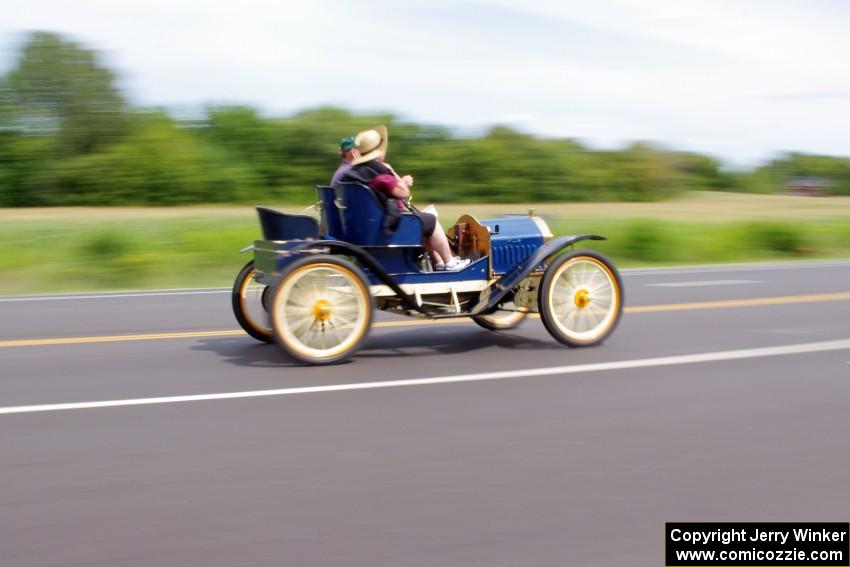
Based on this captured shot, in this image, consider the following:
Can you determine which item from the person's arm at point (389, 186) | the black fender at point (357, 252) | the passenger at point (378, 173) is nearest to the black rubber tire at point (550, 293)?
the black fender at point (357, 252)

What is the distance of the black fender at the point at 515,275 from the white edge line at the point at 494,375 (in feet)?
2.93

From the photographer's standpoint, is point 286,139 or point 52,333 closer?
point 52,333

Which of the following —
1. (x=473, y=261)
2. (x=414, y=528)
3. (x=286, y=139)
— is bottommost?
(x=414, y=528)

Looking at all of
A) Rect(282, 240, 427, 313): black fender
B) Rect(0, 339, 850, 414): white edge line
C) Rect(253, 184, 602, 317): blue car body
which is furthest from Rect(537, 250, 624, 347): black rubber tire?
Rect(282, 240, 427, 313): black fender

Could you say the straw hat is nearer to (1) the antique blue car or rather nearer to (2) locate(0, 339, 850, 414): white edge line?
(1) the antique blue car

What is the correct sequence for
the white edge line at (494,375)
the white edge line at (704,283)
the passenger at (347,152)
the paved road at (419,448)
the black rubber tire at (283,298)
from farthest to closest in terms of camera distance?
the white edge line at (704,283), the passenger at (347,152), the black rubber tire at (283,298), the white edge line at (494,375), the paved road at (419,448)

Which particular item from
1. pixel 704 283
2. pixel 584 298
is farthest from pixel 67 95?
pixel 584 298

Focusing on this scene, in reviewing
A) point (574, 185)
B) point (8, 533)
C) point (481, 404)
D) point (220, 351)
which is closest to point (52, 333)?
point (220, 351)

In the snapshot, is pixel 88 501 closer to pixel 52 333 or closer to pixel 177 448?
pixel 177 448

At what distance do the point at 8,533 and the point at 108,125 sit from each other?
35389 mm

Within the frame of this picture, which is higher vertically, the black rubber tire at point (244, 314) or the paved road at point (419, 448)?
the black rubber tire at point (244, 314)

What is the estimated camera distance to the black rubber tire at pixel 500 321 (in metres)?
8.77

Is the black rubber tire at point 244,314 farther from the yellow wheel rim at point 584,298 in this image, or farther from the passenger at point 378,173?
the yellow wheel rim at point 584,298

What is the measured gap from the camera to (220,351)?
317 inches
